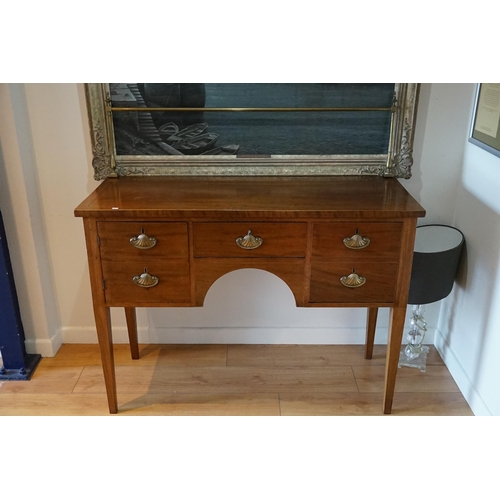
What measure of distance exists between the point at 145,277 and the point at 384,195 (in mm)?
815

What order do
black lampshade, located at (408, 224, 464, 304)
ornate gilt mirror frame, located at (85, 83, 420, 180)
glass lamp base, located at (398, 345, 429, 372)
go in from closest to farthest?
black lampshade, located at (408, 224, 464, 304) → ornate gilt mirror frame, located at (85, 83, 420, 180) → glass lamp base, located at (398, 345, 429, 372)

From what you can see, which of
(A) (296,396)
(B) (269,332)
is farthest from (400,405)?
(B) (269,332)

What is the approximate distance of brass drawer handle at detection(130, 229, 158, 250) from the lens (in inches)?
60.2

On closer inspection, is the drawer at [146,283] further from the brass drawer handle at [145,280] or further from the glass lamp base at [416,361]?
the glass lamp base at [416,361]

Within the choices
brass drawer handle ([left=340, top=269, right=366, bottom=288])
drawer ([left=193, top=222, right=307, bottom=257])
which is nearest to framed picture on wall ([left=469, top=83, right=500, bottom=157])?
brass drawer handle ([left=340, top=269, right=366, bottom=288])

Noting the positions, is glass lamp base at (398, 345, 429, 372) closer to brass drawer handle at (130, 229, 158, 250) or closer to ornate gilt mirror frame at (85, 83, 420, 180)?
ornate gilt mirror frame at (85, 83, 420, 180)

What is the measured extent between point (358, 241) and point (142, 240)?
65 centimetres

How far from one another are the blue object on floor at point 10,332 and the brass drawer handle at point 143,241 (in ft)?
2.16

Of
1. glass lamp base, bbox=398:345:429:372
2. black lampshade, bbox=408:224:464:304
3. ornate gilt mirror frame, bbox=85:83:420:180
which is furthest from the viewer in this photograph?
glass lamp base, bbox=398:345:429:372

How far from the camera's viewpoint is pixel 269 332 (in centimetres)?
221

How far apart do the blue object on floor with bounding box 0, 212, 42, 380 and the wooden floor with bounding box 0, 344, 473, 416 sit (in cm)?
4

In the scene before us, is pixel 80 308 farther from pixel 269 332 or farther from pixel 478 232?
pixel 478 232

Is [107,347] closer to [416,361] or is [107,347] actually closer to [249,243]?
[249,243]

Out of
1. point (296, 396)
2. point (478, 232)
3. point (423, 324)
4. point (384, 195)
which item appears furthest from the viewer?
point (423, 324)
